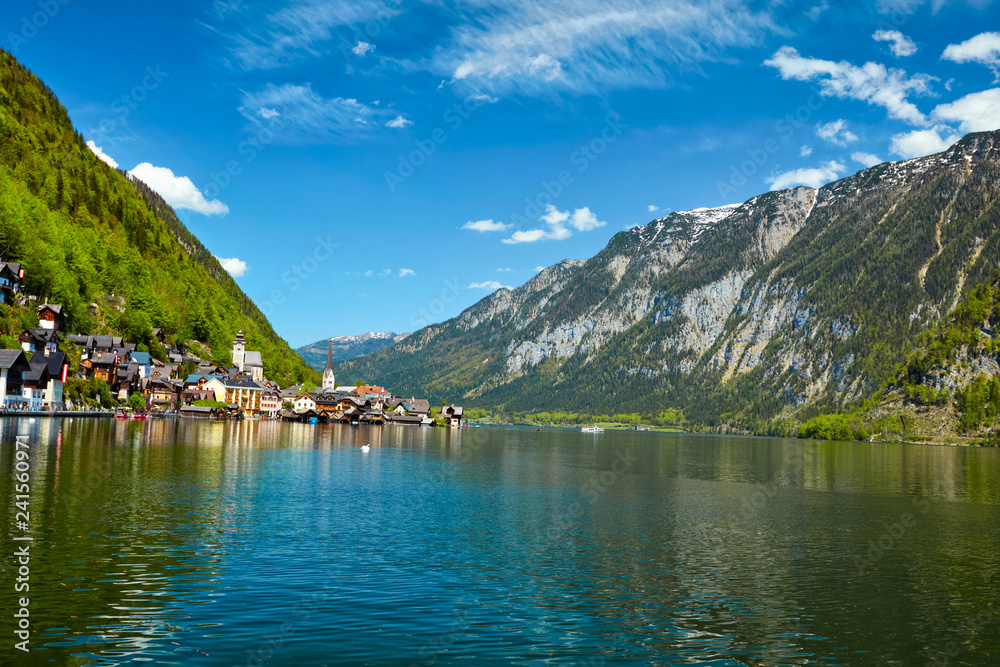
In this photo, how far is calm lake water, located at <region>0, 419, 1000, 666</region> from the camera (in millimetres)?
21688

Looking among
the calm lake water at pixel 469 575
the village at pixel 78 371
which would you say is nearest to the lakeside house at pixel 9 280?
the village at pixel 78 371

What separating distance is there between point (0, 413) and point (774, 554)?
12690cm

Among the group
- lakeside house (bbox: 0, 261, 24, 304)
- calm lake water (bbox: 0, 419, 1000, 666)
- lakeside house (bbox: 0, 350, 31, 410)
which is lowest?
calm lake water (bbox: 0, 419, 1000, 666)

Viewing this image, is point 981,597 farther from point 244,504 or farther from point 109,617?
point 244,504

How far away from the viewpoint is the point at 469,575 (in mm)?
30953

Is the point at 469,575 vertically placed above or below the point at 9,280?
below

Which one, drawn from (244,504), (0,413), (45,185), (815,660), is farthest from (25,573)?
(45,185)

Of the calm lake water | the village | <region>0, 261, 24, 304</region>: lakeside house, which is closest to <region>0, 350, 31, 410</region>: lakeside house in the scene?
the village

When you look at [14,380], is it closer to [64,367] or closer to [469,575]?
[64,367]

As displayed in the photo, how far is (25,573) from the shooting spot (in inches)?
985

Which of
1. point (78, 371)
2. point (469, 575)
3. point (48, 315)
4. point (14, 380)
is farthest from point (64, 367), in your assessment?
point (469, 575)

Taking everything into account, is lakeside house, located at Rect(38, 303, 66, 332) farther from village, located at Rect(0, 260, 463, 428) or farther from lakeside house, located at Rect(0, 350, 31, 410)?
lakeside house, located at Rect(0, 350, 31, 410)

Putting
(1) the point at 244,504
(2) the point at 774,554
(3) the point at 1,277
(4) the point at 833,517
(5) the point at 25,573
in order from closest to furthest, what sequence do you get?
(5) the point at 25,573, (2) the point at 774,554, (1) the point at 244,504, (4) the point at 833,517, (3) the point at 1,277

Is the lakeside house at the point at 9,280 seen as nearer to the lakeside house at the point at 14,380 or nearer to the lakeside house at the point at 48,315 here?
the lakeside house at the point at 48,315
